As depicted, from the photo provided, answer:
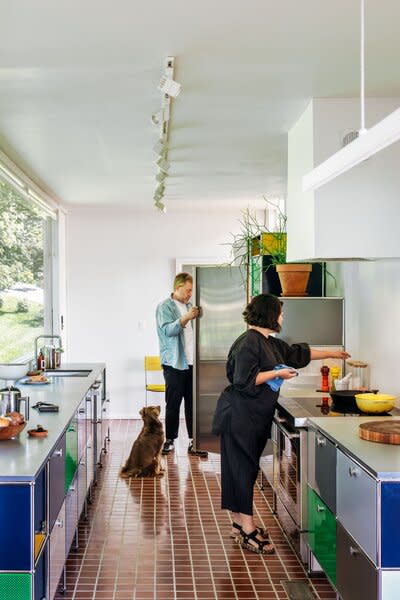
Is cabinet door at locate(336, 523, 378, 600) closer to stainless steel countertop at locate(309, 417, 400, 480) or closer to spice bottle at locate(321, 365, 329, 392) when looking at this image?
stainless steel countertop at locate(309, 417, 400, 480)

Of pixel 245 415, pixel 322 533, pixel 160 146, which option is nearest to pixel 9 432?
pixel 245 415

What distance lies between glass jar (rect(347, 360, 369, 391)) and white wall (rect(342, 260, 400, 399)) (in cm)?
6

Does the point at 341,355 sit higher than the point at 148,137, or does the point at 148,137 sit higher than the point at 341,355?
the point at 148,137

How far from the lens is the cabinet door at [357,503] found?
9.39 ft

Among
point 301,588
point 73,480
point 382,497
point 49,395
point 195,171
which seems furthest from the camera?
point 195,171

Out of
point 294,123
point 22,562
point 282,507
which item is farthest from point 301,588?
point 294,123

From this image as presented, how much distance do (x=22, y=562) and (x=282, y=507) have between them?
89.9 inches

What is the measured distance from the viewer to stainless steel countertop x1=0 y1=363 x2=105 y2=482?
115 inches

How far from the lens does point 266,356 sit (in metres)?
4.30

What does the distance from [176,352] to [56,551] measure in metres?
3.66

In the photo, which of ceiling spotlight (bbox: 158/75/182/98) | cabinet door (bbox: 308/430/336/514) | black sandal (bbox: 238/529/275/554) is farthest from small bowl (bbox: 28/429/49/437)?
ceiling spotlight (bbox: 158/75/182/98)

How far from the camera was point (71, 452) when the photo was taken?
4.17 metres

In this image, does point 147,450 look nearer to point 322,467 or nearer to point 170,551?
point 170,551

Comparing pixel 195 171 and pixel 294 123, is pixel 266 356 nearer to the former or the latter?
pixel 294 123
